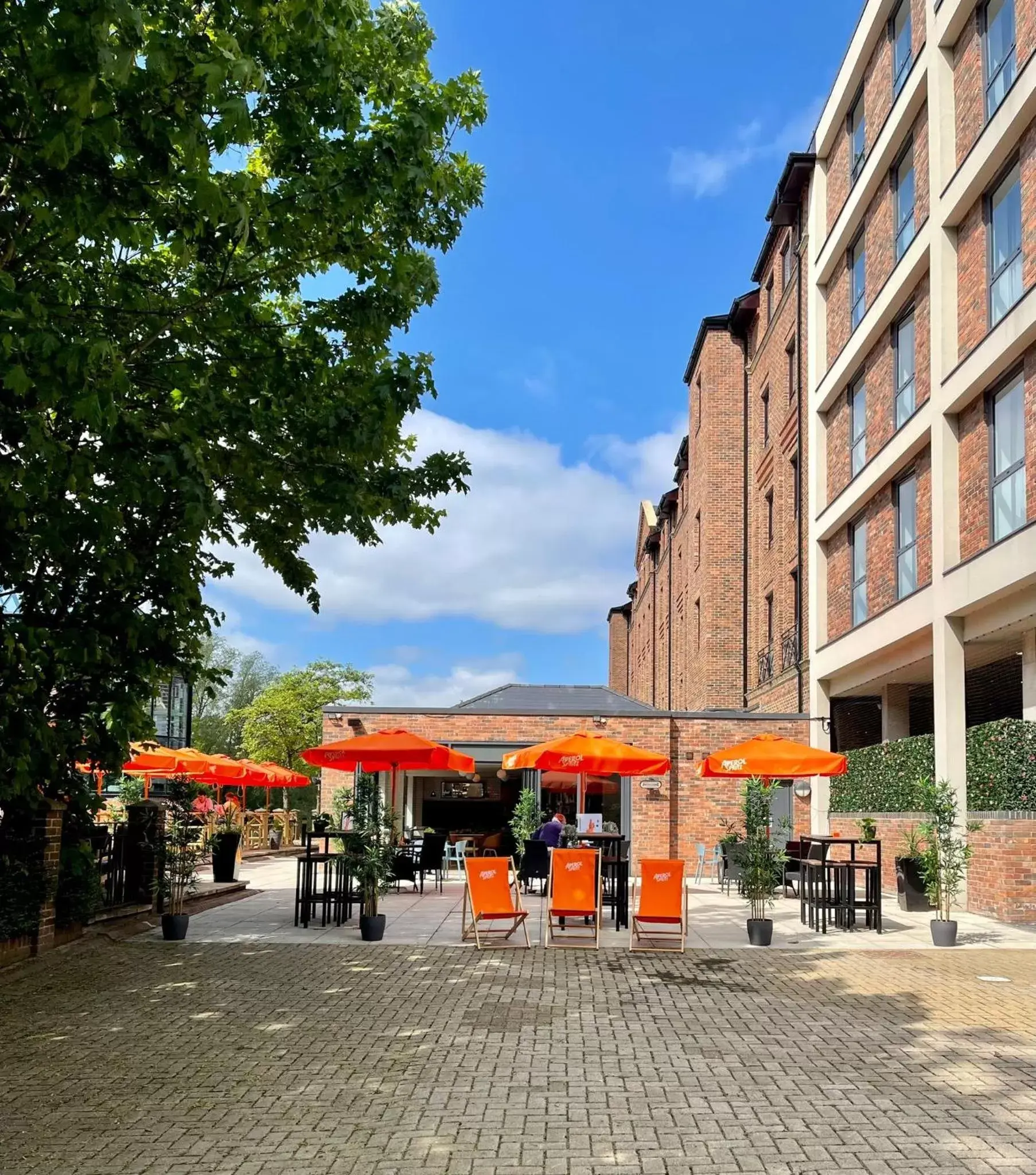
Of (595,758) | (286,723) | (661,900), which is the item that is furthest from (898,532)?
(286,723)

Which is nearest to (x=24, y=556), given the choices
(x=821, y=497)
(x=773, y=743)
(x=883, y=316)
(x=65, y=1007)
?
(x=65, y=1007)

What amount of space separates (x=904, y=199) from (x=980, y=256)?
4410 millimetres

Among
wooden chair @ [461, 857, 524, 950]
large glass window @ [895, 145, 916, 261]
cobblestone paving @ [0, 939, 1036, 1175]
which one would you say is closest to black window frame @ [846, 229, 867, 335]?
large glass window @ [895, 145, 916, 261]

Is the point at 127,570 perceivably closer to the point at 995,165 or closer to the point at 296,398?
the point at 296,398

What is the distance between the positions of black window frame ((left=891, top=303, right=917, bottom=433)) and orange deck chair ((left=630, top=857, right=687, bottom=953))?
10.9 m

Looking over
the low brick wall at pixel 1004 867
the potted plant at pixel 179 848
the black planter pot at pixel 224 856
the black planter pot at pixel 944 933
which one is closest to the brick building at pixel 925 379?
the low brick wall at pixel 1004 867

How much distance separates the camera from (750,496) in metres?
32.9

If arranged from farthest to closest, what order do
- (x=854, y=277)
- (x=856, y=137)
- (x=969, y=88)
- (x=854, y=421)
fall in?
(x=856, y=137) → (x=854, y=277) → (x=854, y=421) → (x=969, y=88)

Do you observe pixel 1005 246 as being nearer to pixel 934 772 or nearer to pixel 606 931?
pixel 934 772

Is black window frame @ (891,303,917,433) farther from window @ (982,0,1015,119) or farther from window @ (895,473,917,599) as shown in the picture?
window @ (982,0,1015,119)

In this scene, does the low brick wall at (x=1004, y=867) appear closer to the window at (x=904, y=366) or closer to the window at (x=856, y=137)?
the window at (x=904, y=366)

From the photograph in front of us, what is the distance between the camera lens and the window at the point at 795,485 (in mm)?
27297

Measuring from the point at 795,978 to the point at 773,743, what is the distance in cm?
567

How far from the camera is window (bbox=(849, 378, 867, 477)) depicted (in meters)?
23.3
